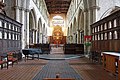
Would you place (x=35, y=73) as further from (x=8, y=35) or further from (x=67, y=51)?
(x=67, y=51)

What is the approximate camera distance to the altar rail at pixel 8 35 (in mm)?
11359

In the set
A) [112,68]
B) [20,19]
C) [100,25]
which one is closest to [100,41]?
[100,25]

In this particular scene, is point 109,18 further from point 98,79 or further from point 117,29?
point 98,79

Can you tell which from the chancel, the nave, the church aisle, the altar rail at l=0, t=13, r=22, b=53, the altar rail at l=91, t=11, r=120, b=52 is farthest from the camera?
the altar rail at l=0, t=13, r=22, b=53

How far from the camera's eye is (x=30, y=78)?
285 inches

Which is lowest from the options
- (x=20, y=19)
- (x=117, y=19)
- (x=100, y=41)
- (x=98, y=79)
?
(x=98, y=79)

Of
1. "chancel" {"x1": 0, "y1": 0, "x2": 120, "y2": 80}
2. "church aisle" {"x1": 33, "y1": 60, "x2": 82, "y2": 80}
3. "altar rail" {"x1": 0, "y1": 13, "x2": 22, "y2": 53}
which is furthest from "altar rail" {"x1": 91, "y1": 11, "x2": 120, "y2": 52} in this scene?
"altar rail" {"x1": 0, "y1": 13, "x2": 22, "y2": 53}

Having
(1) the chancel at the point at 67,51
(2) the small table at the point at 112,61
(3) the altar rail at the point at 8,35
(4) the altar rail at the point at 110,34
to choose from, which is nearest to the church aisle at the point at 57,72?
(1) the chancel at the point at 67,51

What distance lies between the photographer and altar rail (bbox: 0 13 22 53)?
37.3 ft

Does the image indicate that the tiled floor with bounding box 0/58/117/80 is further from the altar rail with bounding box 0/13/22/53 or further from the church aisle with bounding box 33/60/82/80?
the altar rail with bounding box 0/13/22/53

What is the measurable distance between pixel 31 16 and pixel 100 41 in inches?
595

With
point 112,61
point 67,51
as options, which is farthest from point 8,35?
point 67,51

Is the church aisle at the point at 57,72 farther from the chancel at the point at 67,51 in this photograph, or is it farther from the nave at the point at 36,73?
the nave at the point at 36,73

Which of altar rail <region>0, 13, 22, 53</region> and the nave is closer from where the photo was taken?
the nave
